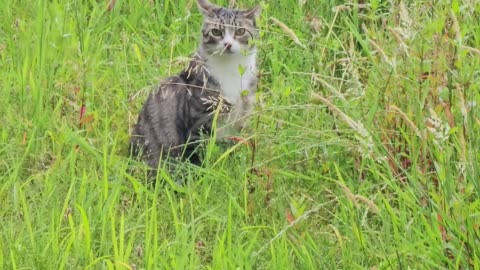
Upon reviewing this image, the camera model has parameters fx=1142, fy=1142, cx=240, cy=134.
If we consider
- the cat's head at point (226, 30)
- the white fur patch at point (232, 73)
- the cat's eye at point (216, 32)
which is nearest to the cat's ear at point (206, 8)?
the cat's head at point (226, 30)

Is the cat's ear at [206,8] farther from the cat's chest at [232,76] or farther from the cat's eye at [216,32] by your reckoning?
the cat's chest at [232,76]

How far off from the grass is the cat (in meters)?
0.11

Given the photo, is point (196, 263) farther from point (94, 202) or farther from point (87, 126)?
point (87, 126)

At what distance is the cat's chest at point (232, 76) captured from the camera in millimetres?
4969

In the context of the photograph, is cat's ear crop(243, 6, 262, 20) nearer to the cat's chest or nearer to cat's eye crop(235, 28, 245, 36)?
cat's eye crop(235, 28, 245, 36)

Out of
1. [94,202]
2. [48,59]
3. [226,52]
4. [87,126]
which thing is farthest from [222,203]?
[48,59]

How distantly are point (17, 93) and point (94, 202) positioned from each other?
1116mm

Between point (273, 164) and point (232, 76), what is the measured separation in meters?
0.91

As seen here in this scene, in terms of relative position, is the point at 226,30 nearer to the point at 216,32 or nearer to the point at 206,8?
the point at 216,32

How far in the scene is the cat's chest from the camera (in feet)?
16.3

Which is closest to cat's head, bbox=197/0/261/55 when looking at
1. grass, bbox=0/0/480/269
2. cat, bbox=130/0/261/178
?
cat, bbox=130/0/261/178

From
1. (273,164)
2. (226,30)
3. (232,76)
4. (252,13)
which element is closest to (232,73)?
(232,76)

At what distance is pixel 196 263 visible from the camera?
3486 mm

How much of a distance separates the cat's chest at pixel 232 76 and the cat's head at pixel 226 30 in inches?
1.8
